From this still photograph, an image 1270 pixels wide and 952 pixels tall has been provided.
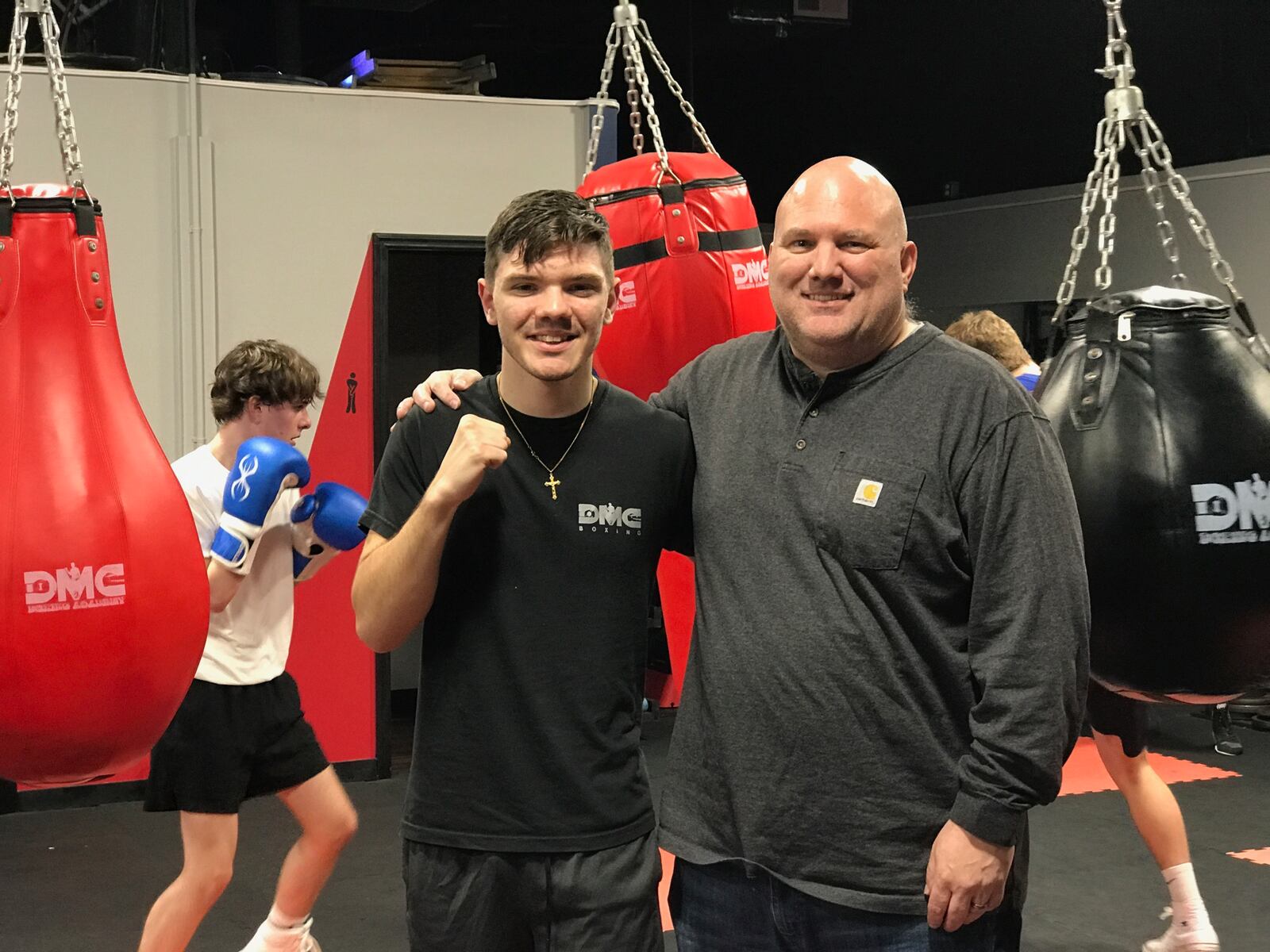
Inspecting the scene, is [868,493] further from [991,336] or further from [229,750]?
[991,336]

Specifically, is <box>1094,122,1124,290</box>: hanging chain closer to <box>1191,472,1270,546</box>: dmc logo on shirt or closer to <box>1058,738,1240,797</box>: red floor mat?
<box>1191,472,1270,546</box>: dmc logo on shirt

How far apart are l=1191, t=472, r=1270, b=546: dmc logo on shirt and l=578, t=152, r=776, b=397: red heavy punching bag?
2.76ft

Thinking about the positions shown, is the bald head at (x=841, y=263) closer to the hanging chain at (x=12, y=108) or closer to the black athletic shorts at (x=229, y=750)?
the hanging chain at (x=12, y=108)

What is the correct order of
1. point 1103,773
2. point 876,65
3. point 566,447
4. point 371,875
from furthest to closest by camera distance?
point 876,65
point 1103,773
point 371,875
point 566,447

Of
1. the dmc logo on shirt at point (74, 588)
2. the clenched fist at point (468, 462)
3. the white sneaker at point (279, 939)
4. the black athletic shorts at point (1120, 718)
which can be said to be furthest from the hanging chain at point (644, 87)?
the white sneaker at point (279, 939)

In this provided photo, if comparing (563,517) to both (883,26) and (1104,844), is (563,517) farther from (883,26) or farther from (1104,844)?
(883,26)

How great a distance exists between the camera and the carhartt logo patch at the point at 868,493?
1648mm

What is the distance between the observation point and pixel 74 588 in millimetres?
1931

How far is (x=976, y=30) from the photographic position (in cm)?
794

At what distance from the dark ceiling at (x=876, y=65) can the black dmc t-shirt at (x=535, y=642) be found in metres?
4.43

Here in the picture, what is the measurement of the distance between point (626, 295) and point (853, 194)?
0.89 metres

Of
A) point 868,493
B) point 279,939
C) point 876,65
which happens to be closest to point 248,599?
point 279,939

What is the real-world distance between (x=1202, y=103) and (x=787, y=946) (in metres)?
6.41

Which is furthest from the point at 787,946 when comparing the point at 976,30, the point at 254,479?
the point at 976,30
